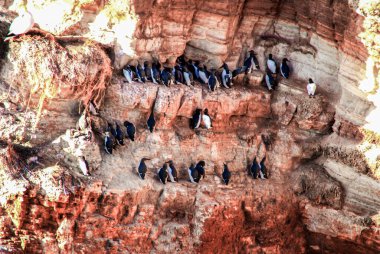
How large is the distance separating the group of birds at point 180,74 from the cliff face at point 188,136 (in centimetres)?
18

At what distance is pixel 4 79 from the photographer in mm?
24906

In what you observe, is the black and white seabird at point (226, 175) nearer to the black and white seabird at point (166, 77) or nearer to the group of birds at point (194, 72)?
the group of birds at point (194, 72)

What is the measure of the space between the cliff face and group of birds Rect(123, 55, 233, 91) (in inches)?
7.3

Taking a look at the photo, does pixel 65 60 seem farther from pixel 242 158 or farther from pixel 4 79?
pixel 242 158

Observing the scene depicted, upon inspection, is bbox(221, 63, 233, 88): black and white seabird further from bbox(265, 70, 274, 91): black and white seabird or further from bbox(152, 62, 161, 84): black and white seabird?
bbox(152, 62, 161, 84): black and white seabird

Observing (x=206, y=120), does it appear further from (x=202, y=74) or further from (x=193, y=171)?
(x=193, y=171)

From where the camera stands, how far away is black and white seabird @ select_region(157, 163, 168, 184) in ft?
83.1

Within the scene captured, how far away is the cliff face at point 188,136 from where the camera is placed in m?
24.3

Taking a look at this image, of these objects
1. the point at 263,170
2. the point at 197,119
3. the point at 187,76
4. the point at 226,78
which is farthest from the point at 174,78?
the point at 263,170

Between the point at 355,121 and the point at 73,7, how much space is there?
6.65m

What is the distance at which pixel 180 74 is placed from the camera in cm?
2616

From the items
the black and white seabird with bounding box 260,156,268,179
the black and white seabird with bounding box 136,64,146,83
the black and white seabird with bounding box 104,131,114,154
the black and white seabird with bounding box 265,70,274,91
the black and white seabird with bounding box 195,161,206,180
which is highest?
the black and white seabird with bounding box 136,64,146,83

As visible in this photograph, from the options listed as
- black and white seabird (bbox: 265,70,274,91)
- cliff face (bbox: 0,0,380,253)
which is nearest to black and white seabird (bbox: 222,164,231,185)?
cliff face (bbox: 0,0,380,253)

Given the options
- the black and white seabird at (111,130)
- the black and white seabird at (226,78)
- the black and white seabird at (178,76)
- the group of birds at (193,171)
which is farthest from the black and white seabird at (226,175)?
the black and white seabird at (111,130)
